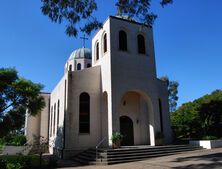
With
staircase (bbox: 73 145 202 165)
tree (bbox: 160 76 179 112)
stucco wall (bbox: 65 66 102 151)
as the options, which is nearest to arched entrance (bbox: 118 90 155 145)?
stucco wall (bbox: 65 66 102 151)

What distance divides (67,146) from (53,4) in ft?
38.6

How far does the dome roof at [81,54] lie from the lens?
103 ft

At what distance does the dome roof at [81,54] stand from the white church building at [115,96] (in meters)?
10.5

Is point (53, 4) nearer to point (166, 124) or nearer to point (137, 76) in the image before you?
point (137, 76)

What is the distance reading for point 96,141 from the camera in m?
18.0

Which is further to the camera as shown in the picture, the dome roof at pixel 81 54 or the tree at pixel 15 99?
the dome roof at pixel 81 54

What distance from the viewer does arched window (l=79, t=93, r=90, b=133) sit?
18.1 m

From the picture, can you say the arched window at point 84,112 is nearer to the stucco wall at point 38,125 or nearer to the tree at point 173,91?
the stucco wall at point 38,125

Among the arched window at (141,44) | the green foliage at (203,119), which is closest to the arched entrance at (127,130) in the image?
the arched window at (141,44)

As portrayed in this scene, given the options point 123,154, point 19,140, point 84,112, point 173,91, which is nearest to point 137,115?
point 84,112

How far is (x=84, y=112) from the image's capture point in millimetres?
18391

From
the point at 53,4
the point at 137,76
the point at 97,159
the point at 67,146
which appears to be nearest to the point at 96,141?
the point at 67,146

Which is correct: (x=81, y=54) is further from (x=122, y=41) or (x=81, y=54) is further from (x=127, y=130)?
(x=127, y=130)

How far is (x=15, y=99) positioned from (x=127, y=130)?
1010cm
